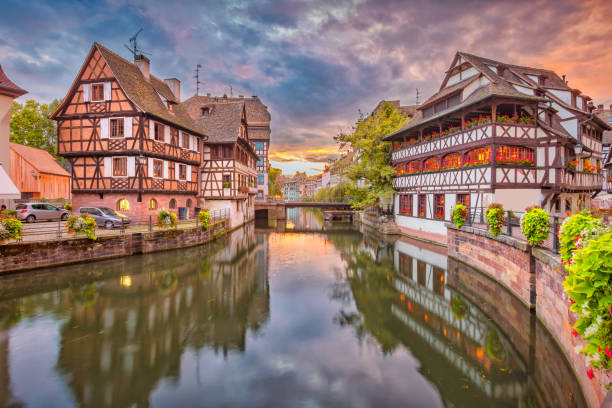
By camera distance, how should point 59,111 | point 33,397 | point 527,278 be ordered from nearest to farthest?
point 33,397 → point 527,278 → point 59,111

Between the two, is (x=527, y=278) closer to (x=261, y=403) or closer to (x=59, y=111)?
(x=261, y=403)

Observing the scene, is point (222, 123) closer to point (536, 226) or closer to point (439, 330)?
point (439, 330)

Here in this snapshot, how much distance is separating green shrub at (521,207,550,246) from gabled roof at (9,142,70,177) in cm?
4231

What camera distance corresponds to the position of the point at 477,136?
64.0ft

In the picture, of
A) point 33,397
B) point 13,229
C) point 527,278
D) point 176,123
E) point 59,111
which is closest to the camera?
point 33,397

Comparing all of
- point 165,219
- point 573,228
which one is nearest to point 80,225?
point 165,219

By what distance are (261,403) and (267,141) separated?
53.1 m

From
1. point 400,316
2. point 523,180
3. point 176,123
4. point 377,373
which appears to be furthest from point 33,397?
point 523,180

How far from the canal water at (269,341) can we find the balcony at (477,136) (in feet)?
30.0

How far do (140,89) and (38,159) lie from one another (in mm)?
19365

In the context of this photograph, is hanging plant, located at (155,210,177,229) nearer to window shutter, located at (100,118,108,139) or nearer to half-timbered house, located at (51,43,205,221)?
half-timbered house, located at (51,43,205,221)

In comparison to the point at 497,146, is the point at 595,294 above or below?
below

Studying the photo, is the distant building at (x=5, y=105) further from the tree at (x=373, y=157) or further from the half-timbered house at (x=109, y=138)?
the tree at (x=373, y=157)

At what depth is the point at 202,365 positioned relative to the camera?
23.8ft
